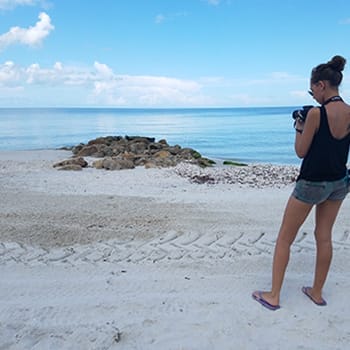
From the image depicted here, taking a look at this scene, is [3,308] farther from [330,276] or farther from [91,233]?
[330,276]

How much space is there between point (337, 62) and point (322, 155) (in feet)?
2.31

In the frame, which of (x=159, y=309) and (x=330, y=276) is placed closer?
(x=159, y=309)

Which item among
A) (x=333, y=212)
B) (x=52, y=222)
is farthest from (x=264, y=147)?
(x=333, y=212)

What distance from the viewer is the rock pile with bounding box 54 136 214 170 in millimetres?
12219

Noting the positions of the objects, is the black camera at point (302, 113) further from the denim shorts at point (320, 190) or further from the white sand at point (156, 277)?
the white sand at point (156, 277)

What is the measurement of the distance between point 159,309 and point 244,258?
1.48 meters

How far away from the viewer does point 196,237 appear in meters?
5.29

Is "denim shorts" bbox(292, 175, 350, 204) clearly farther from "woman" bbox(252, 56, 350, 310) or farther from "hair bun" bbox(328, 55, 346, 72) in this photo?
"hair bun" bbox(328, 55, 346, 72)

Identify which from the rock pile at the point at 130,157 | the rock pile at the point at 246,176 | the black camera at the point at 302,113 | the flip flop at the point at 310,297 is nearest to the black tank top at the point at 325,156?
the black camera at the point at 302,113

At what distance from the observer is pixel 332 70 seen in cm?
310

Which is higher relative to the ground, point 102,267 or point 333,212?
point 333,212

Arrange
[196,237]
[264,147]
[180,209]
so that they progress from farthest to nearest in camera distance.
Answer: [264,147], [180,209], [196,237]

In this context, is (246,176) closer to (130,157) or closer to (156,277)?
(130,157)

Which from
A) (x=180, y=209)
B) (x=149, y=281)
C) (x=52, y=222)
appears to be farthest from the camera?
(x=180, y=209)
